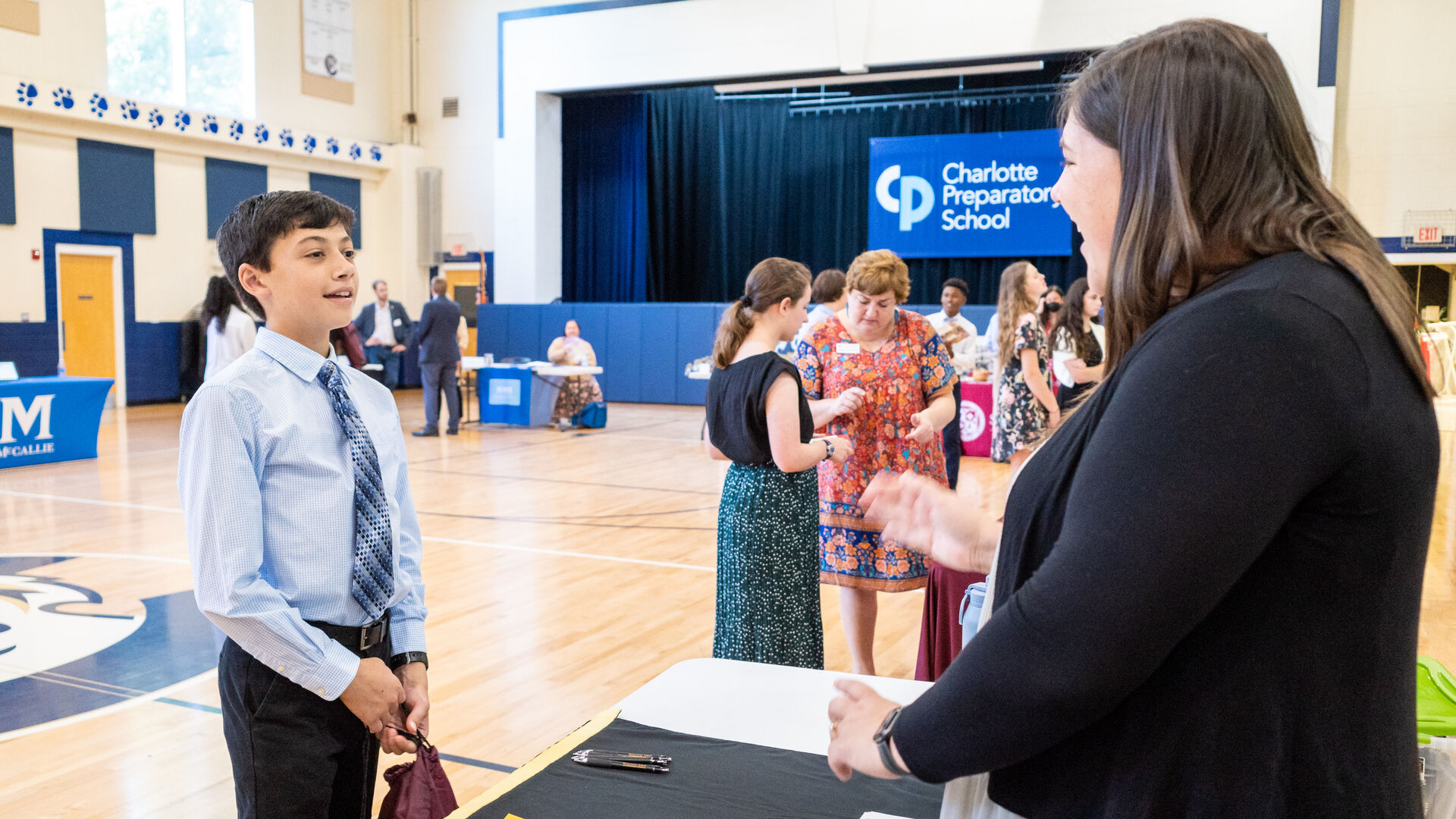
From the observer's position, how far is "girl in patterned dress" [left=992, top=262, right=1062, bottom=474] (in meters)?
5.83

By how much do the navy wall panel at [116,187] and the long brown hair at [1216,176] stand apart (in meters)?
15.2

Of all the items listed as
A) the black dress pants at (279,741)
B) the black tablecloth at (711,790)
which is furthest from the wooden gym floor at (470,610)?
the black tablecloth at (711,790)

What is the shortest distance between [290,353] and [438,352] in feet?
31.8

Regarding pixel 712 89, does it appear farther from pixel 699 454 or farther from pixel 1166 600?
A: pixel 1166 600

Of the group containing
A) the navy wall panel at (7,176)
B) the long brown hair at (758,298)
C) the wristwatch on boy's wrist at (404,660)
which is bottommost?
the wristwatch on boy's wrist at (404,660)

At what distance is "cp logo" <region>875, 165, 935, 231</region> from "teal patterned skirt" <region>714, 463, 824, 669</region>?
13043mm

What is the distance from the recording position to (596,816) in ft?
4.78

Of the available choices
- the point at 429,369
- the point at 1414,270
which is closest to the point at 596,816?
the point at 429,369

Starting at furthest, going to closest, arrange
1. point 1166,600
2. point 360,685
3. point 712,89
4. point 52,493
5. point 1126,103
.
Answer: point 712,89 → point 52,493 → point 360,685 → point 1126,103 → point 1166,600

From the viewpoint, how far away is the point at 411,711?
1816 mm

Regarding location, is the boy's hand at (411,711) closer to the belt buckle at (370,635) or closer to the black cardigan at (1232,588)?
the belt buckle at (370,635)

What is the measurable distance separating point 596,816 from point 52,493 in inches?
299

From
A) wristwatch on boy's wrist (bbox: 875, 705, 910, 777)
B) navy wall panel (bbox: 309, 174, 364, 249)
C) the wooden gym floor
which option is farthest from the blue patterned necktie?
navy wall panel (bbox: 309, 174, 364, 249)

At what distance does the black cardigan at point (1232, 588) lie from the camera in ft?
2.50
